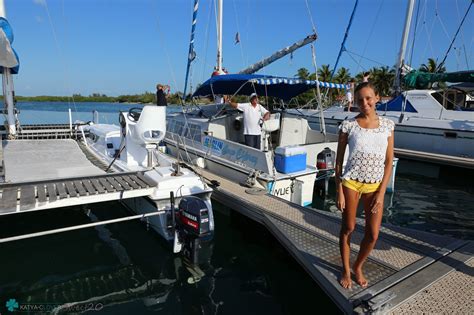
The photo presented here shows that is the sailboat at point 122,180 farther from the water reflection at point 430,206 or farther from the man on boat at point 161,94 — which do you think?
the water reflection at point 430,206

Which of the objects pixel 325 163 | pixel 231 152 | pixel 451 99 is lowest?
pixel 325 163

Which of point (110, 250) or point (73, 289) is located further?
point (110, 250)

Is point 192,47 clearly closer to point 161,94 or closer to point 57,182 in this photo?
point 161,94

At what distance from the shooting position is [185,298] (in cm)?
408

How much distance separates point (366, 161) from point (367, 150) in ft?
0.31

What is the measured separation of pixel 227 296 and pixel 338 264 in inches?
56.1

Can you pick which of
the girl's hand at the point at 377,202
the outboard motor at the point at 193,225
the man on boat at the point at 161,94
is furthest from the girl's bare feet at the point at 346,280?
the man on boat at the point at 161,94

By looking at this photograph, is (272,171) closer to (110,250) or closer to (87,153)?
(110,250)

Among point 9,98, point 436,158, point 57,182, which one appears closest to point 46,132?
point 9,98

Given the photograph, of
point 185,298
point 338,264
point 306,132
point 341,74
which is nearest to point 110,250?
point 185,298

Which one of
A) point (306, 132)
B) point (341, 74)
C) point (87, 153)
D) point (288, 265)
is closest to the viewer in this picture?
point (288, 265)

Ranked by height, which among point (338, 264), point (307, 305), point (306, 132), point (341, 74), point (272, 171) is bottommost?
point (307, 305)

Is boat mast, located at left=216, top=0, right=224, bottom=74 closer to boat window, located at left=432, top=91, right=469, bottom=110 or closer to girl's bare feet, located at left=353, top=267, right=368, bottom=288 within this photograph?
boat window, located at left=432, top=91, right=469, bottom=110

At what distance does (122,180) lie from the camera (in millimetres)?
5363
